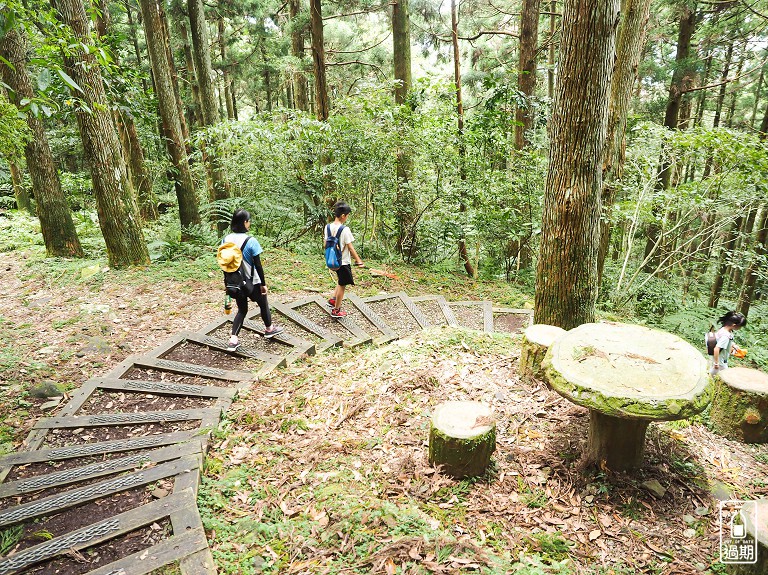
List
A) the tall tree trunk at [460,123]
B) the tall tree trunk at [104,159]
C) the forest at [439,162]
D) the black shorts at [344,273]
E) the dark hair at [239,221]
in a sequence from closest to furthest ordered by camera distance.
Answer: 1. the dark hair at [239,221]
2. the black shorts at [344,273]
3. the forest at [439,162]
4. the tall tree trunk at [104,159]
5. the tall tree trunk at [460,123]

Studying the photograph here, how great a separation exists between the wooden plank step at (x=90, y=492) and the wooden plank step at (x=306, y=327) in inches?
112

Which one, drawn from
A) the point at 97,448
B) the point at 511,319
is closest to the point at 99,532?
the point at 97,448

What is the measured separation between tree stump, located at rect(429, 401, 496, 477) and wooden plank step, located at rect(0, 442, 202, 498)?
219cm

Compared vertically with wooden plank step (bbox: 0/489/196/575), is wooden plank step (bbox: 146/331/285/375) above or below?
below

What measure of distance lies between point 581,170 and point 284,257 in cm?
728

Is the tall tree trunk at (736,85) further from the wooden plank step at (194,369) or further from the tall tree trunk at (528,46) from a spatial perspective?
the wooden plank step at (194,369)

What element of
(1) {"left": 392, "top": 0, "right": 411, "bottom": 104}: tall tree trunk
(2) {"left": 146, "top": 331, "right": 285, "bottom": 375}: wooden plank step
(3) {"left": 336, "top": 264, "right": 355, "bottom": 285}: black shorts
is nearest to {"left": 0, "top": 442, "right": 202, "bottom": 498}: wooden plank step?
(2) {"left": 146, "top": 331, "right": 285, "bottom": 375}: wooden plank step

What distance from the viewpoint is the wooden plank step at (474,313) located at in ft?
25.6

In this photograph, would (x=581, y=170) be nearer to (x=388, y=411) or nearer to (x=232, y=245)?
(x=388, y=411)

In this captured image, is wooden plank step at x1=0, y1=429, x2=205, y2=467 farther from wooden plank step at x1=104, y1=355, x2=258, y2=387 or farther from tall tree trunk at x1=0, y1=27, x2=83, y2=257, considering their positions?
tall tree trunk at x1=0, y1=27, x2=83, y2=257

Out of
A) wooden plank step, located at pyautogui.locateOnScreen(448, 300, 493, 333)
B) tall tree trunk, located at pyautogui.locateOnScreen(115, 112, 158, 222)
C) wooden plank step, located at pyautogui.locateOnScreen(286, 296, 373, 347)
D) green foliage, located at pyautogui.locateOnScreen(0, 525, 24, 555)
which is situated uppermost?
tall tree trunk, located at pyautogui.locateOnScreen(115, 112, 158, 222)

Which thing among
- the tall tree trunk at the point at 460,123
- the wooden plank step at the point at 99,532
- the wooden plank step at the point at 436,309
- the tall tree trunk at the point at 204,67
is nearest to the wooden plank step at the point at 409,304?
the wooden plank step at the point at 436,309

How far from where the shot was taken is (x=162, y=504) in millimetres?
3119

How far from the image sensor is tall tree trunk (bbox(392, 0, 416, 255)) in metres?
10.1
